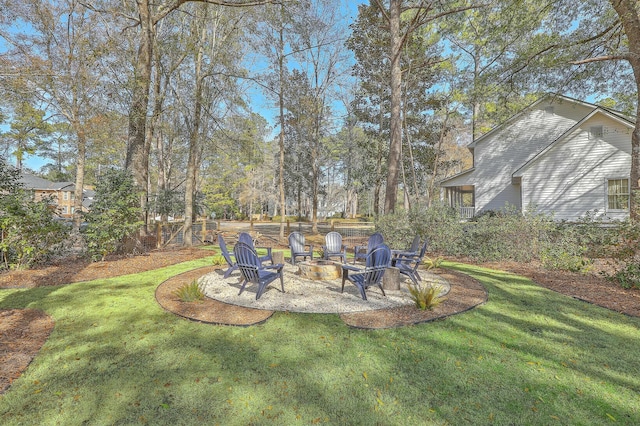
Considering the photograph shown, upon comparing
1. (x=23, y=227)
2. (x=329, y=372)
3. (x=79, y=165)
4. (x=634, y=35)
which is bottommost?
(x=329, y=372)

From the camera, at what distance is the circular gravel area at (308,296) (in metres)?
4.82

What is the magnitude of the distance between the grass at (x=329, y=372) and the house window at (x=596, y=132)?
13.5 meters

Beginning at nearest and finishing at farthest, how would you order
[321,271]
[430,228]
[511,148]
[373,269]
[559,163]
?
[373,269]
[321,271]
[430,228]
[559,163]
[511,148]

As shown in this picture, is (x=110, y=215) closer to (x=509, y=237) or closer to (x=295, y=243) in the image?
(x=295, y=243)

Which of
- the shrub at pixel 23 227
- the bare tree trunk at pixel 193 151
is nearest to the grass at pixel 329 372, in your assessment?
the shrub at pixel 23 227

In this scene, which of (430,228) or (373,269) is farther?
(430,228)

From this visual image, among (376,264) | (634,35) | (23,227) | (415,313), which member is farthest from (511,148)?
(23,227)

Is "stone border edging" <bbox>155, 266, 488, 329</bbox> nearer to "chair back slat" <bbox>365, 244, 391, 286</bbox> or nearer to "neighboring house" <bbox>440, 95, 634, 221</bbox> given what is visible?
"chair back slat" <bbox>365, 244, 391, 286</bbox>

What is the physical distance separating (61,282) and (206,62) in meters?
14.5

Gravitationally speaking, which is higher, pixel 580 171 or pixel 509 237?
pixel 580 171

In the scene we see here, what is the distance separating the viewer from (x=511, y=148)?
18.0 m

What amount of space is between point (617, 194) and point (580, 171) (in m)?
1.71

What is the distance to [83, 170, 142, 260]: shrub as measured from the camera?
8039 millimetres

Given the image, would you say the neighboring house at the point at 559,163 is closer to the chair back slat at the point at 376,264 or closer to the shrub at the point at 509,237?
the shrub at the point at 509,237
